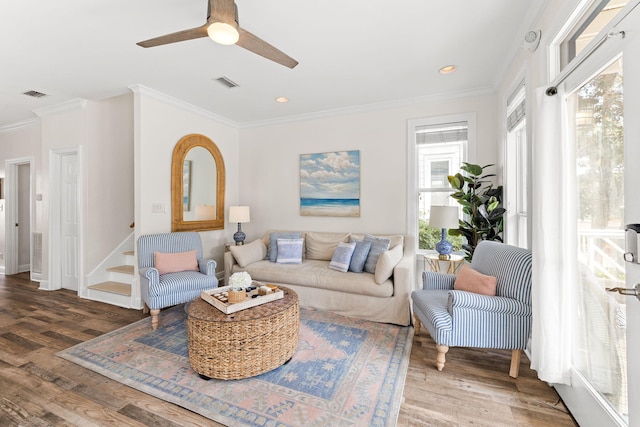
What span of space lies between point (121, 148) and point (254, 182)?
1964mm

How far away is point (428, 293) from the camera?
102 inches

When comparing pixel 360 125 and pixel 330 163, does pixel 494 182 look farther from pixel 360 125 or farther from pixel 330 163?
pixel 330 163

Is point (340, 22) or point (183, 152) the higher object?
point (340, 22)

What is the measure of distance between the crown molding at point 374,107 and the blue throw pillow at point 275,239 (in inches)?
72.5

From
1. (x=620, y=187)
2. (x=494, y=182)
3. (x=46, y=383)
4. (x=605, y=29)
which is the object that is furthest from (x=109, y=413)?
(x=494, y=182)

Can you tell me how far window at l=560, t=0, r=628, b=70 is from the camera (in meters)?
1.43

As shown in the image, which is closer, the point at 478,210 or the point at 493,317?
the point at 493,317

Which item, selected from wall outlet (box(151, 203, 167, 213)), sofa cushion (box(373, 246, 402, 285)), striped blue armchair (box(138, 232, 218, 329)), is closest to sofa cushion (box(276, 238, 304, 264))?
striped blue armchair (box(138, 232, 218, 329))

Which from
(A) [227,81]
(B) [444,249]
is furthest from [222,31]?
(B) [444,249]

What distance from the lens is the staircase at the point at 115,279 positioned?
3613mm

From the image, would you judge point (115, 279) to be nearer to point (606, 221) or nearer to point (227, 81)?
point (227, 81)

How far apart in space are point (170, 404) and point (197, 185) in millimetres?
3021

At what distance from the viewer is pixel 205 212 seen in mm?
4348

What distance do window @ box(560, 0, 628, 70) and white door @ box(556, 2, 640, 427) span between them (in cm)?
23
